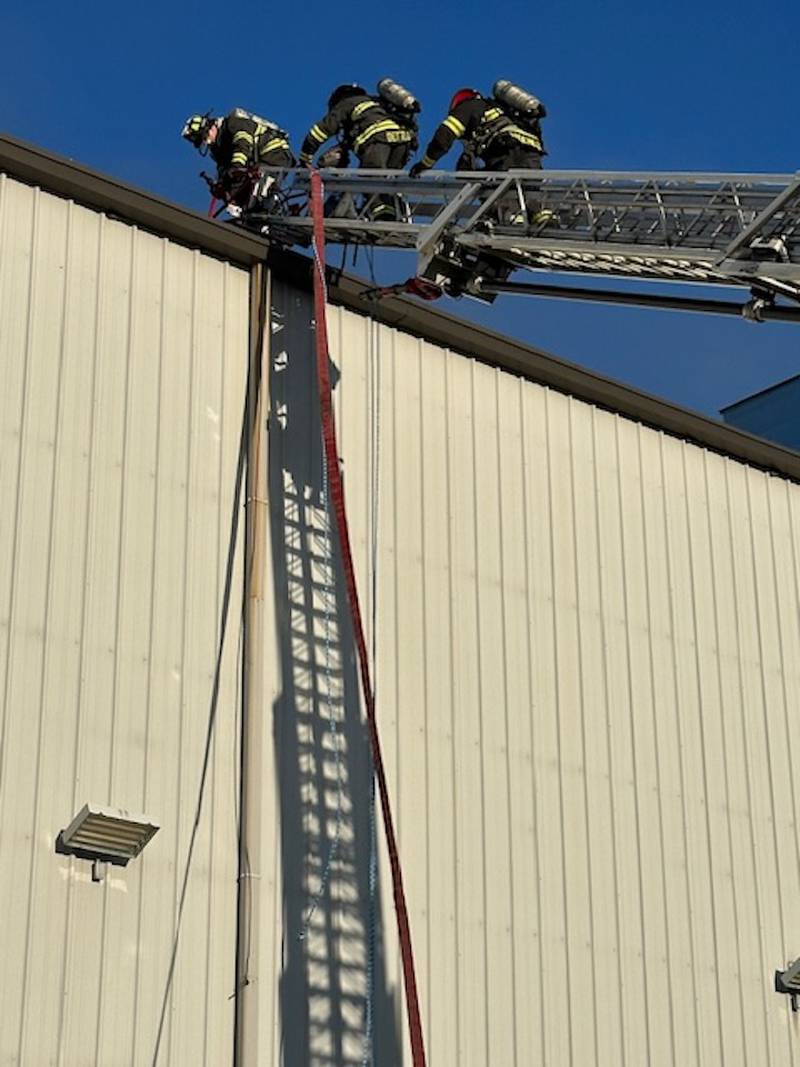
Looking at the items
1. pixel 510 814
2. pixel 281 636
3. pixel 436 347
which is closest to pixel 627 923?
pixel 510 814

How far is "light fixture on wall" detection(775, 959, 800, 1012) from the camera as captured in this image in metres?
18.3

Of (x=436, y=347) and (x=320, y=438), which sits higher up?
(x=436, y=347)

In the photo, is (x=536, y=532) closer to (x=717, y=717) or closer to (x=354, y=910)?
(x=717, y=717)

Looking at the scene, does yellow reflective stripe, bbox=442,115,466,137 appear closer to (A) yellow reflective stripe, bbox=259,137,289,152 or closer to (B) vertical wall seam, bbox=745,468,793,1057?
(A) yellow reflective stripe, bbox=259,137,289,152

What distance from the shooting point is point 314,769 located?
52.3 ft

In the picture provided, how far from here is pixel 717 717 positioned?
19062 mm

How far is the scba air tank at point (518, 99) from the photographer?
56.6ft

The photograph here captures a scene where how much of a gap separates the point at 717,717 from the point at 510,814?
3.04m

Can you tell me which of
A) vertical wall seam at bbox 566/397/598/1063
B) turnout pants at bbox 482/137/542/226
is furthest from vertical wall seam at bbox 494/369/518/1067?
turnout pants at bbox 482/137/542/226

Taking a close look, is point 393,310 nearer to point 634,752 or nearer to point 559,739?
point 559,739

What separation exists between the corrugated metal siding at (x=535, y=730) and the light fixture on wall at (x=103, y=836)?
1.41 m

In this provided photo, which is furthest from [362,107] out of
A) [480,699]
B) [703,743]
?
[703,743]

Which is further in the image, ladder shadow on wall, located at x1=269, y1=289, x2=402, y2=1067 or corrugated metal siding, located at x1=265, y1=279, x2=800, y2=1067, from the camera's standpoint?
corrugated metal siding, located at x1=265, y1=279, x2=800, y2=1067

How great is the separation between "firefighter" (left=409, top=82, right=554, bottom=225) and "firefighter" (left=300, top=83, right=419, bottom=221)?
0.45 metres
